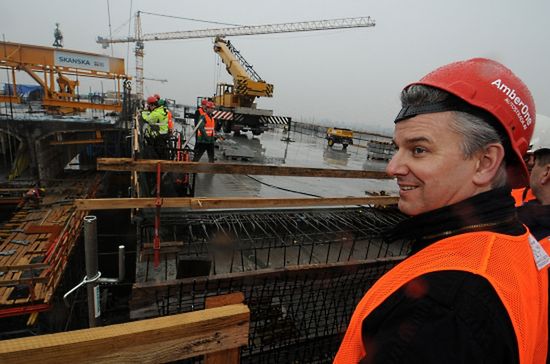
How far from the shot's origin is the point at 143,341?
3.87 ft

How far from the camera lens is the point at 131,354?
1172 mm

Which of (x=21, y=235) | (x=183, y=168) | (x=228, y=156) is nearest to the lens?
(x=183, y=168)

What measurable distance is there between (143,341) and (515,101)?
1.70 m

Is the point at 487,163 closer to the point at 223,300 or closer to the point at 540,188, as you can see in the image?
the point at 223,300

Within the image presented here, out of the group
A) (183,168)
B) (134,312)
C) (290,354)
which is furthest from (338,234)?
(134,312)

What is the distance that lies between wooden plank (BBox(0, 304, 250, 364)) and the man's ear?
1146 millimetres

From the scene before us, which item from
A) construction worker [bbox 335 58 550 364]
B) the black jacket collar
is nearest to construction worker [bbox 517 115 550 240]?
construction worker [bbox 335 58 550 364]

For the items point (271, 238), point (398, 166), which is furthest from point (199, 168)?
point (398, 166)

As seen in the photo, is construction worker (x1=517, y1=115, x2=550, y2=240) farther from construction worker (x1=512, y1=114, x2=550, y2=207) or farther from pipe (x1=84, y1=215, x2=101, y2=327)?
pipe (x1=84, y1=215, x2=101, y2=327)

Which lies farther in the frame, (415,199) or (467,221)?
(415,199)

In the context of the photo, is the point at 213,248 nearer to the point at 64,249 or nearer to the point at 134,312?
the point at 134,312

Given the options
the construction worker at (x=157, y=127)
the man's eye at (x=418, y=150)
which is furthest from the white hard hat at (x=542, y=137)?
the construction worker at (x=157, y=127)

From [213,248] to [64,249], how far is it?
18.5 ft

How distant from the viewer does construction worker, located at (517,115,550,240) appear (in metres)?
2.04
